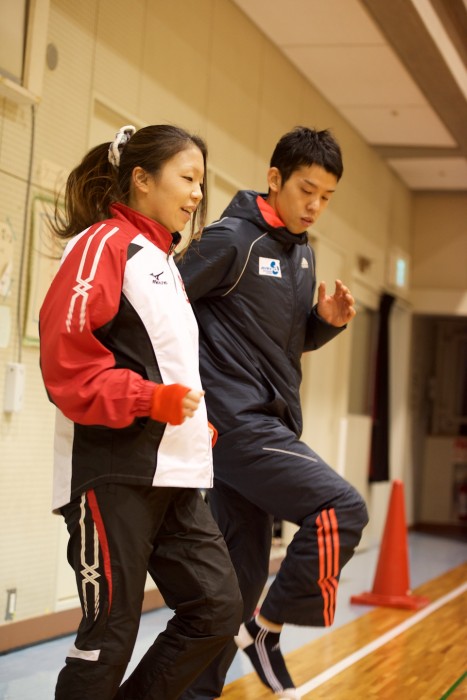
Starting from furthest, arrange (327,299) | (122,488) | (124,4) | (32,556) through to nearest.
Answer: (124,4) < (32,556) < (327,299) < (122,488)

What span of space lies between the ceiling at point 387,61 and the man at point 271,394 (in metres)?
2.85

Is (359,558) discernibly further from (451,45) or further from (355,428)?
(451,45)

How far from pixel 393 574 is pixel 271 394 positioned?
3.00 meters

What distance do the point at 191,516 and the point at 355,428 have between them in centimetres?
598

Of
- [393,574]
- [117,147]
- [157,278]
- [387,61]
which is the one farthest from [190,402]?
[387,61]

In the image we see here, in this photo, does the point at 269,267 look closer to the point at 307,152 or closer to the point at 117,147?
the point at 307,152

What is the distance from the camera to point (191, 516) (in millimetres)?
2066

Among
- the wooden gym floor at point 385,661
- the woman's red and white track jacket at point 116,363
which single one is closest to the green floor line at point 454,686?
the wooden gym floor at point 385,661

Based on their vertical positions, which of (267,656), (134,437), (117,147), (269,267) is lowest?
(267,656)

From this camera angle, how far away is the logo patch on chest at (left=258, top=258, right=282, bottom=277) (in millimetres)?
2725

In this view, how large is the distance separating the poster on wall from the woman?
5.36 feet

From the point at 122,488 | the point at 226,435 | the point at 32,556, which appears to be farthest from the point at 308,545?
the point at 32,556

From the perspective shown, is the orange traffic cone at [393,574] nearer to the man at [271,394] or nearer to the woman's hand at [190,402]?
the man at [271,394]

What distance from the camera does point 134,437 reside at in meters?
1.95
